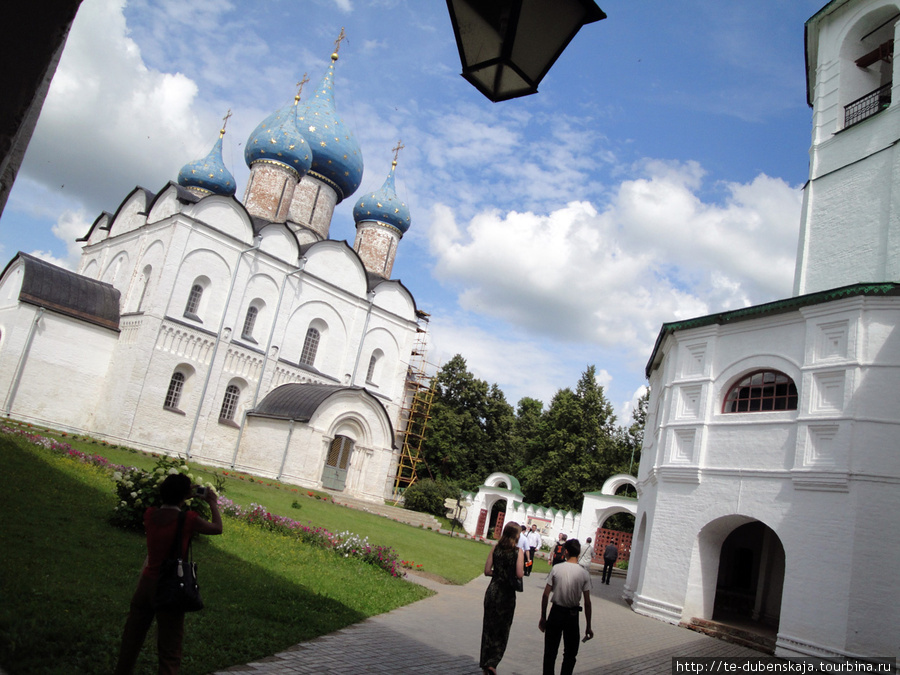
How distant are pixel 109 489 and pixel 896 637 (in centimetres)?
1260

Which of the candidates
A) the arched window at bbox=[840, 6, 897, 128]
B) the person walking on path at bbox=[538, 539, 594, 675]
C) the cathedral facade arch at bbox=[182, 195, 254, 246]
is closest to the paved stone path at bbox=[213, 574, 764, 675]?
the person walking on path at bbox=[538, 539, 594, 675]

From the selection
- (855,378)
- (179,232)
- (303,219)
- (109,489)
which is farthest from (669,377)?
(303,219)

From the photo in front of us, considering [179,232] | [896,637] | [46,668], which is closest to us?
[46,668]

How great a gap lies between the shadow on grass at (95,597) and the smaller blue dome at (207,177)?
22991 mm

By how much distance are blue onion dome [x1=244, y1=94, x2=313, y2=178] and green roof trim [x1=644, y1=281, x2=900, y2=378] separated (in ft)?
73.3

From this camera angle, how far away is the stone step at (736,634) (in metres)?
10.6

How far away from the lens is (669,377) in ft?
45.2

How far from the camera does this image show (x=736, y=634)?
11.0 m

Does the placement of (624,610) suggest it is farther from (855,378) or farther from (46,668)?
(46,668)

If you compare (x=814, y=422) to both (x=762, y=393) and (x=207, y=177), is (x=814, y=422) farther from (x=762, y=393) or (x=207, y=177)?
(x=207, y=177)

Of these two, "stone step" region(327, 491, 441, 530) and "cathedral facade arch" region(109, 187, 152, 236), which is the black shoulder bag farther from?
"cathedral facade arch" region(109, 187, 152, 236)

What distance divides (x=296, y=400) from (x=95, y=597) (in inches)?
838

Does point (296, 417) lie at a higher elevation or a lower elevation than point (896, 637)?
higher

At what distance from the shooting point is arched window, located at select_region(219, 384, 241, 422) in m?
26.9
